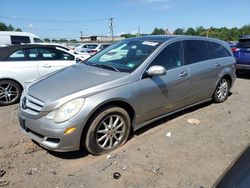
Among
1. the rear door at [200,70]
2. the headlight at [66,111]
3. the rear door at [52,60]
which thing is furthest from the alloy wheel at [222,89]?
the rear door at [52,60]

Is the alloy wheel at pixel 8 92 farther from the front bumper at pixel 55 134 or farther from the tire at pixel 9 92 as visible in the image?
the front bumper at pixel 55 134

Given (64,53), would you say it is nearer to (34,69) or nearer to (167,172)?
(34,69)

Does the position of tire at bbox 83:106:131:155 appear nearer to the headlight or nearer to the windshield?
the headlight

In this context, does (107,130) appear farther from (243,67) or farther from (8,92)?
(243,67)

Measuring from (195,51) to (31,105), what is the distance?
329 cm

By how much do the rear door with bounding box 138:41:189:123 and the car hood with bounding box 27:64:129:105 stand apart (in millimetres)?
477

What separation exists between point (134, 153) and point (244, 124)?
248 cm

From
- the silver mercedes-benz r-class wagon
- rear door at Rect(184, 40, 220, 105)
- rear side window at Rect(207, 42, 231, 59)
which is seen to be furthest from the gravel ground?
rear side window at Rect(207, 42, 231, 59)

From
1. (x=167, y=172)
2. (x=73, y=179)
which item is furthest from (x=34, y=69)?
(x=167, y=172)

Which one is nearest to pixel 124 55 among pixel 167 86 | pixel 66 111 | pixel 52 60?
pixel 167 86

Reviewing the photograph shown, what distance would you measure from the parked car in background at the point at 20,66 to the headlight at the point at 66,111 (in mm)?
3425

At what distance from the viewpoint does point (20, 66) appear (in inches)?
257

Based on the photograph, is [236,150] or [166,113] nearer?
[236,150]

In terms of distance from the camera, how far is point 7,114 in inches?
223
